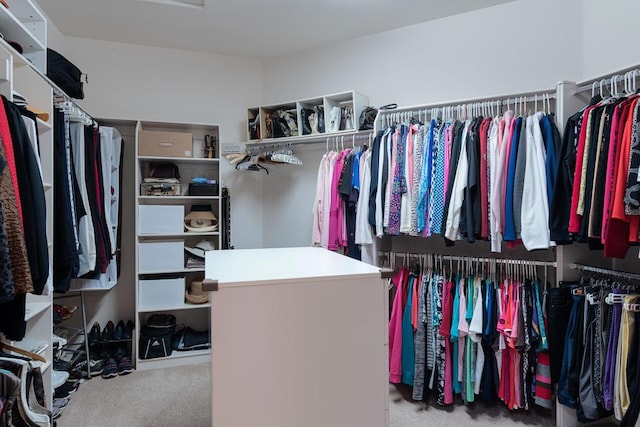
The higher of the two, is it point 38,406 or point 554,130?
point 554,130

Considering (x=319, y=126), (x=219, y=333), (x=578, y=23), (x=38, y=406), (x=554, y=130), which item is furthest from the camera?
(x=319, y=126)

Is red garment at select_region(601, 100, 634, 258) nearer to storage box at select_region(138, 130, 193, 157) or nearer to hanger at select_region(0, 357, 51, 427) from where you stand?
hanger at select_region(0, 357, 51, 427)

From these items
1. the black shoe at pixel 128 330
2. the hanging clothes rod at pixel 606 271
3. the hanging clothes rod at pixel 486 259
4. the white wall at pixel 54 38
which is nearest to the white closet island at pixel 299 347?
the hanging clothes rod at pixel 486 259

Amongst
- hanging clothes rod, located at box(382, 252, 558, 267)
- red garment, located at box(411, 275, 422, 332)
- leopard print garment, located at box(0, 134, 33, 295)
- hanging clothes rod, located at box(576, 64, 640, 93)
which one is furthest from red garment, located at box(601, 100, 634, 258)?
leopard print garment, located at box(0, 134, 33, 295)

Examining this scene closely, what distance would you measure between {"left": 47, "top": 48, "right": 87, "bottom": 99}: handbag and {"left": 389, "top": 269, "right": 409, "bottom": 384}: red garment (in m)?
2.55

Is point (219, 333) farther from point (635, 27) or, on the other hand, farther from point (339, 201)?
point (635, 27)

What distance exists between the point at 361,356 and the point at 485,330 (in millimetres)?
1249

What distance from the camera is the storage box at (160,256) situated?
2.88 metres

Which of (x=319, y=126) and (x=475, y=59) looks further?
(x=319, y=126)

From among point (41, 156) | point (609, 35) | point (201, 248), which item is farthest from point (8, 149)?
point (609, 35)

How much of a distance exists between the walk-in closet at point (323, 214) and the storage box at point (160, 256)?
15 millimetres

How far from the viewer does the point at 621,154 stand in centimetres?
160

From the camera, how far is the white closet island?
3.64 feet

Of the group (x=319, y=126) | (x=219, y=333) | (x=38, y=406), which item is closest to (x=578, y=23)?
(x=319, y=126)
